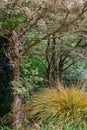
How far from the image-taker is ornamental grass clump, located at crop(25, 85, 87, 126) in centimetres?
678

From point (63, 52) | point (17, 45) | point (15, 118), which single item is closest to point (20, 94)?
point (15, 118)

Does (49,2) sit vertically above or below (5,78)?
above

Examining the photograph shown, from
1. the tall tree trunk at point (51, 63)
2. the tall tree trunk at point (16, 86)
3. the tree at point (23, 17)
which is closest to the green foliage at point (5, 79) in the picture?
the tree at point (23, 17)

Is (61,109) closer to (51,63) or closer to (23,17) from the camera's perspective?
(23,17)

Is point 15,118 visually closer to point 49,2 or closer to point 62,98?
point 62,98

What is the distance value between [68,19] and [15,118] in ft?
7.45

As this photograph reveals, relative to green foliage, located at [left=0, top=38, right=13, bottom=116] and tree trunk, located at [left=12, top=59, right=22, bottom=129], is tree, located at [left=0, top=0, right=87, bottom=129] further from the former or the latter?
green foliage, located at [left=0, top=38, right=13, bottom=116]

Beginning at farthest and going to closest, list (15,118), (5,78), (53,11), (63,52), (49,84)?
(49,84) < (63,52) < (5,78) < (15,118) < (53,11)

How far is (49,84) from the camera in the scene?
977 cm

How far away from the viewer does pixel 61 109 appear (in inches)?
273

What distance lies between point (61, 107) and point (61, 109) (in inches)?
1.7

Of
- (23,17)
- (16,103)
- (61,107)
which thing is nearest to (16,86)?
(16,103)

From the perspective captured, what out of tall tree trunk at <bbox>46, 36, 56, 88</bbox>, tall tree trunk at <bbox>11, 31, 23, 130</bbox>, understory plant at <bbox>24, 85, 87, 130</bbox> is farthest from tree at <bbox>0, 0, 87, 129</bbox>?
tall tree trunk at <bbox>46, 36, 56, 88</bbox>

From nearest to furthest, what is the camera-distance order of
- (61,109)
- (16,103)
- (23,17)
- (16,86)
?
(23,17) < (61,109) < (16,86) < (16,103)
